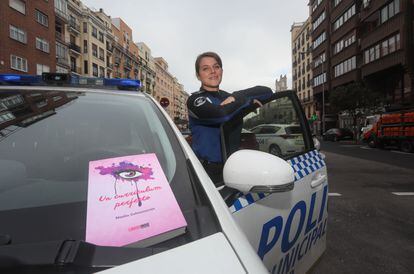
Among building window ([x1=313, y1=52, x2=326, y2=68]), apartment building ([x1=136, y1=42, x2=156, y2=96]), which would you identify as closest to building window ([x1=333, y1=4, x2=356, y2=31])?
building window ([x1=313, y1=52, x2=326, y2=68])

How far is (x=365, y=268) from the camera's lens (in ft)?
10.1

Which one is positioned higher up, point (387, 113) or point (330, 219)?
point (387, 113)

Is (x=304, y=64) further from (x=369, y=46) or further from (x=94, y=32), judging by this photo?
(x=94, y=32)

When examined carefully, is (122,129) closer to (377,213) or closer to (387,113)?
(377,213)

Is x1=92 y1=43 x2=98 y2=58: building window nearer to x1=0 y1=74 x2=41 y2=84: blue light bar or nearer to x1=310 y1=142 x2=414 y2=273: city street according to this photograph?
x1=310 y1=142 x2=414 y2=273: city street

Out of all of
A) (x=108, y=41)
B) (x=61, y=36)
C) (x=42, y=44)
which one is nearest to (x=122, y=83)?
(x=42, y=44)

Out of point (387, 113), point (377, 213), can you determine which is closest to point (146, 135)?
point (377, 213)

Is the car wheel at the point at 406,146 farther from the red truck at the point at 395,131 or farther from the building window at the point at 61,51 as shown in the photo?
the building window at the point at 61,51

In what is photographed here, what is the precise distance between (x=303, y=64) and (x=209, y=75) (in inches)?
2373

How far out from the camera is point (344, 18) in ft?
123

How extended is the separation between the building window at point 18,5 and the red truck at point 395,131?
28304 millimetres

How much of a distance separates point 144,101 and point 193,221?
2.51ft

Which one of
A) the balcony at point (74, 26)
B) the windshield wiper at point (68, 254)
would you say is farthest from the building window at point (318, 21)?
the windshield wiper at point (68, 254)

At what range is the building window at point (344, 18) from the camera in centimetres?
3531
